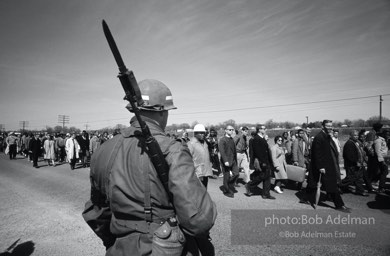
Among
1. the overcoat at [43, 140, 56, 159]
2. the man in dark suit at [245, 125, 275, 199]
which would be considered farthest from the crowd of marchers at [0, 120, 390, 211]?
the overcoat at [43, 140, 56, 159]

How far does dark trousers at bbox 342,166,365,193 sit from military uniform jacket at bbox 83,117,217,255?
285 inches

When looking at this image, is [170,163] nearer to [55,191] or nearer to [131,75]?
[131,75]

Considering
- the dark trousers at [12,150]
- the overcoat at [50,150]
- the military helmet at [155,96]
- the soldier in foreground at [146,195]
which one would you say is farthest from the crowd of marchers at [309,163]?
the dark trousers at [12,150]

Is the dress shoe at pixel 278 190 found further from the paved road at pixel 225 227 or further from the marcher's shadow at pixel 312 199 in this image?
the marcher's shadow at pixel 312 199

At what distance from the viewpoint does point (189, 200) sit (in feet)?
4.26

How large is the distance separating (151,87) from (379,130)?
329 inches

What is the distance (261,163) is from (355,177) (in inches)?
124

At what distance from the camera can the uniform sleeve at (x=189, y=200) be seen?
130cm

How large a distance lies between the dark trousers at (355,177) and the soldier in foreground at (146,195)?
711 cm

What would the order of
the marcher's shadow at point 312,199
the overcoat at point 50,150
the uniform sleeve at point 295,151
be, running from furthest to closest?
the overcoat at point 50,150 → the uniform sleeve at point 295,151 → the marcher's shadow at point 312,199

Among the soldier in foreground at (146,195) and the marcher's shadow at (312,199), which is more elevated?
the soldier in foreground at (146,195)

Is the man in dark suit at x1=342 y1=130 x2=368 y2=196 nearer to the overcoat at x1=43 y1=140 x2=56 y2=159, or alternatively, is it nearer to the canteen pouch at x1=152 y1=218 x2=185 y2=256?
the canteen pouch at x1=152 y1=218 x2=185 y2=256

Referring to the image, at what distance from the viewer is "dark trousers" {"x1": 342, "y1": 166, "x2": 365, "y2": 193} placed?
21.3ft

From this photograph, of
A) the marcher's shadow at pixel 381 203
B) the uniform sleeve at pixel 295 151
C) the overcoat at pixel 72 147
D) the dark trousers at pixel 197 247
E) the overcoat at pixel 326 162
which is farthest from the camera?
the overcoat at pixel 72 147
